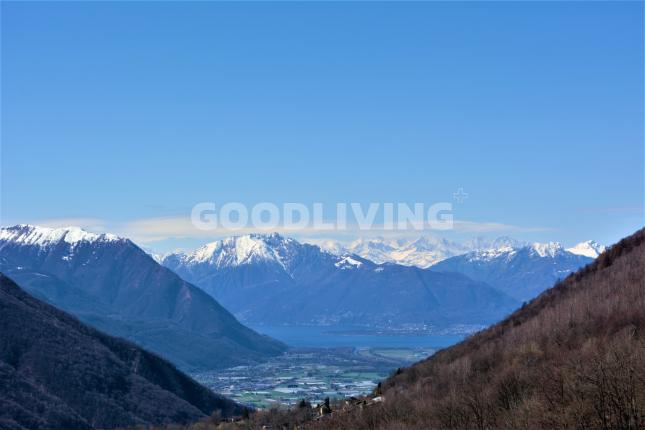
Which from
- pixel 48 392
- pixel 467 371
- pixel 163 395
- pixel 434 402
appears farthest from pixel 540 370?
pixel 163 395

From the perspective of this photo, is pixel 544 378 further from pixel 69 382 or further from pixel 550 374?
pixel 69 382

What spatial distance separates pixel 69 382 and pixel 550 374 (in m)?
140

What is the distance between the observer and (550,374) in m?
47.4

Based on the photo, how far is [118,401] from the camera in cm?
17125

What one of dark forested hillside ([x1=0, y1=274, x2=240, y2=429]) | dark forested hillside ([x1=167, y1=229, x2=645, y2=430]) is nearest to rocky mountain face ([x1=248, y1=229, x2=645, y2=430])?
dark forested hillside ([x1=167, y1=229, x2=645, y2=430])

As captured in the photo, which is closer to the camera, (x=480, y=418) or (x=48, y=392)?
(x=480, y=418)

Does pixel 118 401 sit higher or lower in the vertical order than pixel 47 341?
lower

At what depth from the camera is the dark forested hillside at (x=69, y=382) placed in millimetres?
142875

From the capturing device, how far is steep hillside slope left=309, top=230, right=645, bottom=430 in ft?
122

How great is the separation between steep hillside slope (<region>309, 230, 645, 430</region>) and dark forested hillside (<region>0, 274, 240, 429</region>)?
75.6 meters

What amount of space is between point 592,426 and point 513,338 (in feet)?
197

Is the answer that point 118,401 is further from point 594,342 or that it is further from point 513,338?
point 594,342

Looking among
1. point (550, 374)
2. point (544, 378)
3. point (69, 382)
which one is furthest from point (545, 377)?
point (69, 382)

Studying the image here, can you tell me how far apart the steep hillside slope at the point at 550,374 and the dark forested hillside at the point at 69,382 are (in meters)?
75.6
